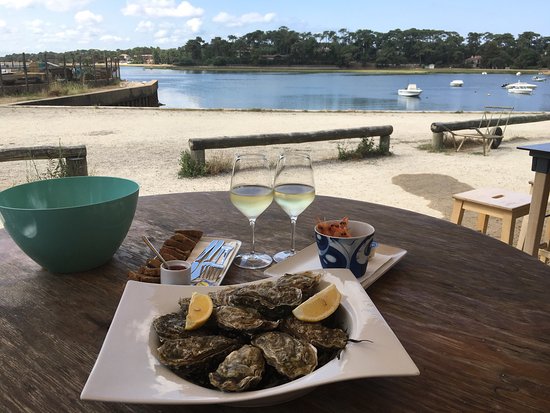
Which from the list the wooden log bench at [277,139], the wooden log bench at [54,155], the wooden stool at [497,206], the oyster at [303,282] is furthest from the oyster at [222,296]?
the wooden log bench at [277,139]

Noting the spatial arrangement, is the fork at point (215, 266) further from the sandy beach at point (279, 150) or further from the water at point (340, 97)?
the water at point (340, 97)

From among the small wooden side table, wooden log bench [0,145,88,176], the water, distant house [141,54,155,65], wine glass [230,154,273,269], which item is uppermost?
distant house [141,54,155,65]

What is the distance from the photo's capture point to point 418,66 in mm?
86625

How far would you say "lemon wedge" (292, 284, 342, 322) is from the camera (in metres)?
0.84

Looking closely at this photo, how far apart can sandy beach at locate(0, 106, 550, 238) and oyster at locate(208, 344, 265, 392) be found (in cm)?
474

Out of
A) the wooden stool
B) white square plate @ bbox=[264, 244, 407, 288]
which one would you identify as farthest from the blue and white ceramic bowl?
the wooden stool

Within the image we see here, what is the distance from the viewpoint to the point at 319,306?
34.2 inches

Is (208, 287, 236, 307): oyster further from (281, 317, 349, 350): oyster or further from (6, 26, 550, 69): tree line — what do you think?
(6, 26, 550, 69): tree line

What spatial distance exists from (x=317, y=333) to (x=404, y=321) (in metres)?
0.30

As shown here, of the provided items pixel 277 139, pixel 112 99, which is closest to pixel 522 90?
pixel 112 99

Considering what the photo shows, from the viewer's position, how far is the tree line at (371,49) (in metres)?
82.7

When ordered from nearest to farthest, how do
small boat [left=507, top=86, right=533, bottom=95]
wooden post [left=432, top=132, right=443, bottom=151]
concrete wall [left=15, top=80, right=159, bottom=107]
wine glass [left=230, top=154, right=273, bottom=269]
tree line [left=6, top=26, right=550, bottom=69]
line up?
wine glass [left=230, top=154, right=273, bottom=269]
wooden post [left=432, top=132, right=443, bottom=151]
concrete wall [left=15, top=80, right=159, bottom=107]
small boat [left=507, top=86, right=533, bottom=95]
tree line [left=6, top=26, right=550, bottom=69]

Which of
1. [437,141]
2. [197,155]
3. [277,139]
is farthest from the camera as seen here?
[437,141]

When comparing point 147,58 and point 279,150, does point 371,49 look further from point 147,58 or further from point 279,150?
point 279,150
